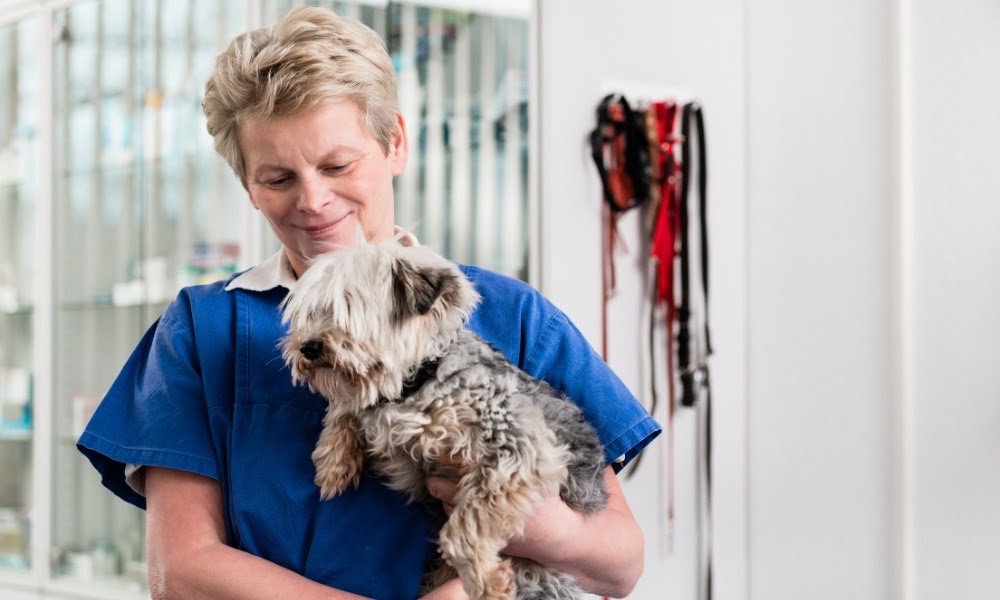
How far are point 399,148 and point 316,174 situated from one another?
9.1 inches

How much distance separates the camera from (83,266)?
480 cm

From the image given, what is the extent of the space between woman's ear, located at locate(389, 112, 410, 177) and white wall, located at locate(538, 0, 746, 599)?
1909mm

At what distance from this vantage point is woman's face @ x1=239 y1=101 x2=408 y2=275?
1.47m

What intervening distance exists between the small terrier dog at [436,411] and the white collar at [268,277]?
10cm

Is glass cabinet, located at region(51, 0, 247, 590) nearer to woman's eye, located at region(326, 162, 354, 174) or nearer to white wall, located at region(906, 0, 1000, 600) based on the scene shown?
white wall, located at region(906, 0, 1000, 600)

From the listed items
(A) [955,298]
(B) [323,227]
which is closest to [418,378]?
(B) [323,227]

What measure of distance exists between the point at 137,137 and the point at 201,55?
21.6 inches

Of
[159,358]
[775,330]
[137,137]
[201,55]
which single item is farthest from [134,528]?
[159,358]

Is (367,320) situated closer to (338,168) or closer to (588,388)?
(338,168)

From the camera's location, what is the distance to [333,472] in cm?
144

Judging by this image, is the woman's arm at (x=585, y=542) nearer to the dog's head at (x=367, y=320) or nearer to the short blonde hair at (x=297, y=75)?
the dog's head at (x=367, y=320)

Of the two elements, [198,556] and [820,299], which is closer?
[198,556]

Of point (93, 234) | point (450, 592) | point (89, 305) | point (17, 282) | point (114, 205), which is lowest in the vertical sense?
point (450, 592)

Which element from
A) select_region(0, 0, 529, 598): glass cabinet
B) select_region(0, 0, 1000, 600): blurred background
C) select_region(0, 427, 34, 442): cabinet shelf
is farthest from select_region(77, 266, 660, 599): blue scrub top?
select_region(0, 427, 34, 442): cabinet shelf
